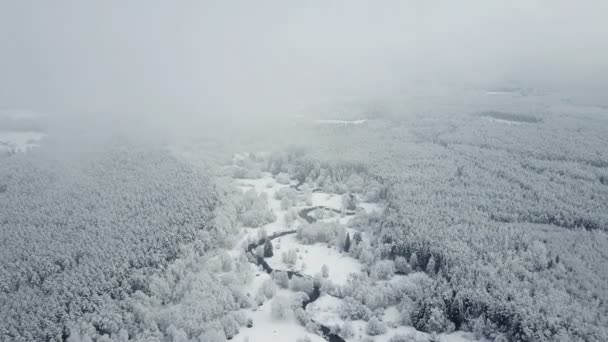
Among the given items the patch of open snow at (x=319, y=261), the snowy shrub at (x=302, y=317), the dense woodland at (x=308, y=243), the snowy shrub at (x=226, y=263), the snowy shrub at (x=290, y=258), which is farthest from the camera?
the snowy shrub at (x=290, y=258)

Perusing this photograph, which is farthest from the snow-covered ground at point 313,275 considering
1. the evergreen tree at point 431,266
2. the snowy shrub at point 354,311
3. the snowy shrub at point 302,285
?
the evergreen tree at point 431,266

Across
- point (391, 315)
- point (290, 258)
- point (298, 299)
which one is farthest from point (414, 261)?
point (290, 258)

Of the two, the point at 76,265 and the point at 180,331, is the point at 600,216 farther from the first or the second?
the point at 76,265

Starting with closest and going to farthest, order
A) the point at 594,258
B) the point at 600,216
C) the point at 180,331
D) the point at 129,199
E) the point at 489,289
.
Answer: the point at 180,331, the point at 489,289, the point at 594,258, the point at 600,216, the point at 129,199

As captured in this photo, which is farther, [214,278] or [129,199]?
[129,199]

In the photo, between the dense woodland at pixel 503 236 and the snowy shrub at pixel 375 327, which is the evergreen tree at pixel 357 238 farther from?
the snowy shrub at pixel 375 327

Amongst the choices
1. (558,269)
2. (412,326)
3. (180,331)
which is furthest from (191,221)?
(558,269)

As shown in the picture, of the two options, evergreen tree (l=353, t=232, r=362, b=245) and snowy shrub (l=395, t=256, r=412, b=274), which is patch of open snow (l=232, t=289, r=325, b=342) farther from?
evergreen tree (l=353, t=232, r=362, b=245)
